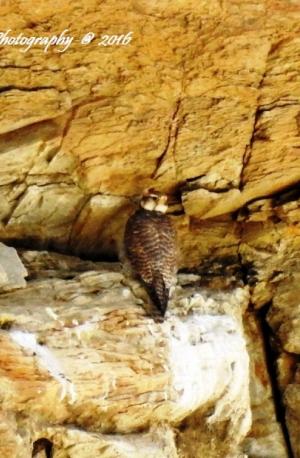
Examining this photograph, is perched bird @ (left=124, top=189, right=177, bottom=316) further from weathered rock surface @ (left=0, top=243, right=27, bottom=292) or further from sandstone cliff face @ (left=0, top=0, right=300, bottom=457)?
weathered rock surface @ (left=0, top=243, right=27, bottom=292)

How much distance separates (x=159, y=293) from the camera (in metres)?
5.93

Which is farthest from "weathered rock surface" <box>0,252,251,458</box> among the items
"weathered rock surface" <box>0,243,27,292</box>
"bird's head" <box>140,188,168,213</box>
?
"bird's head" <box>140,188,168,213</box>

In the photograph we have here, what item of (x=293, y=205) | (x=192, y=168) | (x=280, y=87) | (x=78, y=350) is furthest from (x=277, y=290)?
(x=78, y=350)

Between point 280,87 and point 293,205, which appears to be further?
point 293,205

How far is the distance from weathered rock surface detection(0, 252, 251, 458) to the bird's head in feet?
2.26

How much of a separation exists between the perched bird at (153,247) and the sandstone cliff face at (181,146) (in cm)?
33

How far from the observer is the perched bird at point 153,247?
6.04 meters

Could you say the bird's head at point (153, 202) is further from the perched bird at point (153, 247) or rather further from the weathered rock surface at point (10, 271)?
the weathered rock surface at point (10, 271)

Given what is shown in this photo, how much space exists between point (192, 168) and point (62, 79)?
1.39 meters

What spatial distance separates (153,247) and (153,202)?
1.68 ft

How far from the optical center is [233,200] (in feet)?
22.8

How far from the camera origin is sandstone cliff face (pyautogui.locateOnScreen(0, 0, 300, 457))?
588 centimetres

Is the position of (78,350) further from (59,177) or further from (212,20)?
(212,20)

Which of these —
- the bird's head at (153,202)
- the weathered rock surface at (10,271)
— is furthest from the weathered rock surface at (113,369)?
the bird's head at (153,202)
